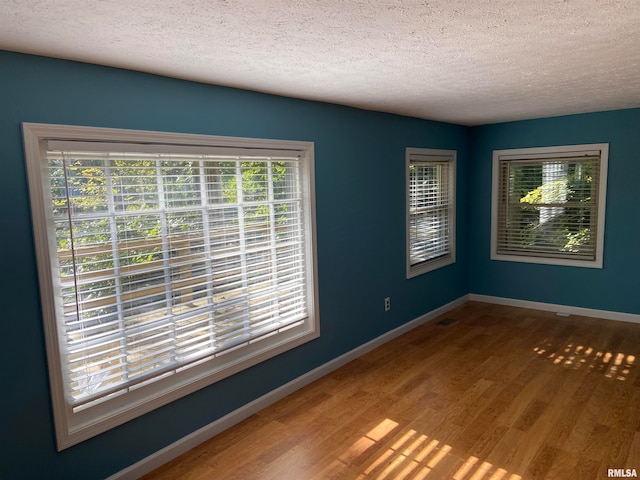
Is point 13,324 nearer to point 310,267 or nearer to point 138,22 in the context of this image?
point 138,22

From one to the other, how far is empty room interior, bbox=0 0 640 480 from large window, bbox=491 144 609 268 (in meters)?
0.11

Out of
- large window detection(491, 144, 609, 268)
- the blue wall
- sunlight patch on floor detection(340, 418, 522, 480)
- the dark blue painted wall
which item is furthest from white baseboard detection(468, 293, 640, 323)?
sunlight patch on floor detection(340, 418, 522, 480)

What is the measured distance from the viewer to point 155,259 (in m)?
2.51

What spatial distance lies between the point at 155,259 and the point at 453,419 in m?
2.14

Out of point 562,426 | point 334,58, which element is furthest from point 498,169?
point 334,58

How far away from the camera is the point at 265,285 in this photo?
125 inches

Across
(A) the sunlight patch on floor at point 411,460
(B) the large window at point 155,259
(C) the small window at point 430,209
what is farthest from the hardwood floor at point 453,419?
(C) the small window at point 430,209

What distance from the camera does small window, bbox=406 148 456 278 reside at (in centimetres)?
472

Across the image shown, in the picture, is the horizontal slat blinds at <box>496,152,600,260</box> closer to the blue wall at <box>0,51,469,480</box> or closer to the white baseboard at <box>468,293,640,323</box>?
the white baseboard at <box>468,293,640,323</box>

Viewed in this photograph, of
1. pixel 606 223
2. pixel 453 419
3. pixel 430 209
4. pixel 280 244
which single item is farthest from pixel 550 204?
pixel 280 244

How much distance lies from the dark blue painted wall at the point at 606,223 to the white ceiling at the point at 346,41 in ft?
5.63

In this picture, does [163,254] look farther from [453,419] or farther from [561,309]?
[561,309]

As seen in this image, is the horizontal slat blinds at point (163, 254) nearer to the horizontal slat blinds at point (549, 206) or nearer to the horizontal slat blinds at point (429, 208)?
the horizontal slat blinds at point (429, 208)

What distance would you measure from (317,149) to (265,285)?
1105 mm
